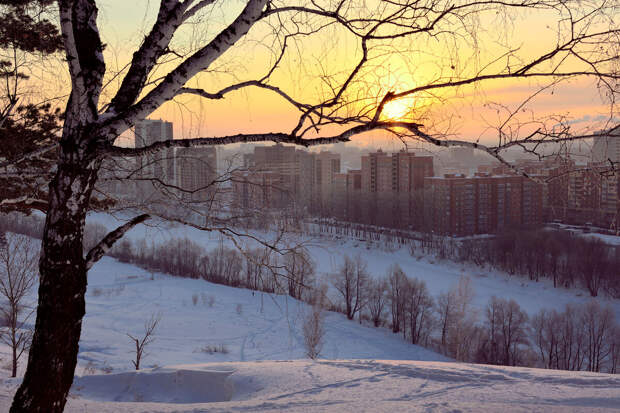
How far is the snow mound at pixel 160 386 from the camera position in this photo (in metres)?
6.17

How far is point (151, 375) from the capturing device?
7.02 m

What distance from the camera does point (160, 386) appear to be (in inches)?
266

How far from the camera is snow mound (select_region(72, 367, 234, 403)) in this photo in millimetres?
6173

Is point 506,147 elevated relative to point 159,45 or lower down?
lower down

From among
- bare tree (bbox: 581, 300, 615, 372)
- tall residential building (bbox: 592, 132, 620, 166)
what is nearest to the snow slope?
tall residential building (bbox: 592, 132, 620, 166)

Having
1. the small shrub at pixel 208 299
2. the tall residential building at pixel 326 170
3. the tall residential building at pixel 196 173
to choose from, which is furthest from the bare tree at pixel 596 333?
the tall residential building at pixel 326 170

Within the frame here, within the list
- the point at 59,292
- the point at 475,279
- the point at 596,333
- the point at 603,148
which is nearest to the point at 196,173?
the point at 59,292

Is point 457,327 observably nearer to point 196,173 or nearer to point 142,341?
point 142,341

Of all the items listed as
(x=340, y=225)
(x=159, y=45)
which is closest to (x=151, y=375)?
(x=159, y=45)

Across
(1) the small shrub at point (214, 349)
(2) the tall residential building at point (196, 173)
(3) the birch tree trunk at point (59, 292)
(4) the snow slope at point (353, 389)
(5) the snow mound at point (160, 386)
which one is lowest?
(1) the small shrub at point (214, 349)

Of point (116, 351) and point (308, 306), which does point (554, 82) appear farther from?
point (308, 306)

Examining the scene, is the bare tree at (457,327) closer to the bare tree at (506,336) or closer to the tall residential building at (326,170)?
the bare tree at (506,336)

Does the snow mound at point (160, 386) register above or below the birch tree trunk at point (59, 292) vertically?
below

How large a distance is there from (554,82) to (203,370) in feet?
19.6
